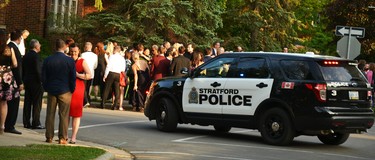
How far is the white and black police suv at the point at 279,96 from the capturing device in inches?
646

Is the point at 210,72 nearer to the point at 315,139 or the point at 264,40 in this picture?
the point at 315,139

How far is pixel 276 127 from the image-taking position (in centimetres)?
1688

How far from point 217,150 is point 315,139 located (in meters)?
3.99

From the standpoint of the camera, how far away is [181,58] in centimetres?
2402

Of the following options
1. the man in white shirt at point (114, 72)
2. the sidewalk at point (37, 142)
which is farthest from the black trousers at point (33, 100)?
the man in white shirt at point (114, 72)

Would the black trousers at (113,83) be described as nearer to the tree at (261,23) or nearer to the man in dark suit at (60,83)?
the man in dark suit at (60,83)

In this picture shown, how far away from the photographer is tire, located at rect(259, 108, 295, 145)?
1666 centimetres

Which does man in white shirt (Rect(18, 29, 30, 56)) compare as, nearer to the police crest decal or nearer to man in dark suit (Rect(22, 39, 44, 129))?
man in dark suit (Rect(22, 39, 44, 129))

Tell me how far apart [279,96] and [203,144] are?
5.21ft

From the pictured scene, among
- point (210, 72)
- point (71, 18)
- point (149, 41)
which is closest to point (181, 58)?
point (210, 72)

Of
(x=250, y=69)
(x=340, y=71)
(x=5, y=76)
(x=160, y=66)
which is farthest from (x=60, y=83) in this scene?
(x=160, y=66)

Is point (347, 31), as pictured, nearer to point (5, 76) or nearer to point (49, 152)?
point (5, 76)

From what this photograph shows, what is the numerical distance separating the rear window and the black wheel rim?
114 cm

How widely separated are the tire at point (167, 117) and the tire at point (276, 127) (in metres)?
2.26
